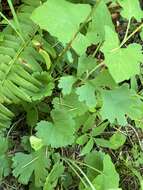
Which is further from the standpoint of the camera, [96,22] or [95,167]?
[95,167]

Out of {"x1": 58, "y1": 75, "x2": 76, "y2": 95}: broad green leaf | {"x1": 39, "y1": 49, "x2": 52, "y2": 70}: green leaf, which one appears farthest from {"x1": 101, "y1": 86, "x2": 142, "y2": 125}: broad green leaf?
{"x1": 39, "y1": 49, "x2": 52, "y2": 70}: green leaf

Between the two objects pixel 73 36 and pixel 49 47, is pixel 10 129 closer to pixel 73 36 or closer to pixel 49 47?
pixel 49 47

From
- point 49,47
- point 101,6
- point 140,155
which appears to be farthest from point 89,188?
point 101,6

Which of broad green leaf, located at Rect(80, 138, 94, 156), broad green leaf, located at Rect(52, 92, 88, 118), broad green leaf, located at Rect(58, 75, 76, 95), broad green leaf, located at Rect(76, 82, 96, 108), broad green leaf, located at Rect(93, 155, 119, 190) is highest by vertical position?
broad green leaf, located at Rect(58, 75, 76, 95)


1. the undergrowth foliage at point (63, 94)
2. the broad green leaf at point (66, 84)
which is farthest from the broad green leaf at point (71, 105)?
the broad green leaf at point (66, 84)

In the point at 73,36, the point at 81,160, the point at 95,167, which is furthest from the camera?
the point at 81,160

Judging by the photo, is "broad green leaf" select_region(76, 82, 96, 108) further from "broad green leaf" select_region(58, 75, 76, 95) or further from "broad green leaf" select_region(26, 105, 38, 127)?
"broad green leaf" select_region(26, 105, 38, 127)
